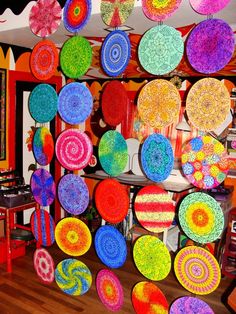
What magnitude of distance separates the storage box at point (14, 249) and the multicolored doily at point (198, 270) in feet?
6.96

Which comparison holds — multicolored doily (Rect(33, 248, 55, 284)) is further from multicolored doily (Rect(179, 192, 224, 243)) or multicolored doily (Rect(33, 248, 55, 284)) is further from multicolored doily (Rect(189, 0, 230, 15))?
multicolored doily (Rect(189, 0, 230, 15))

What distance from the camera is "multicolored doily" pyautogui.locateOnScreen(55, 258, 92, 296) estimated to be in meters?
2.51

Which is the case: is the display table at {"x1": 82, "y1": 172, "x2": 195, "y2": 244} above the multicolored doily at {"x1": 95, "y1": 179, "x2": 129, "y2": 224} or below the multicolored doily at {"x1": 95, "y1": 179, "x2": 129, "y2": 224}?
below

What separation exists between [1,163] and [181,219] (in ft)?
8.13

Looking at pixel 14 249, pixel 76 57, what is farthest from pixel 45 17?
pixel 14 249

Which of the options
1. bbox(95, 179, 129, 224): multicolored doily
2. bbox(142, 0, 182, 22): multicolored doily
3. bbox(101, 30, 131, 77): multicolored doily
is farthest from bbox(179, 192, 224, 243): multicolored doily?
bbox(142, 0, 182, 22): multicolored doily

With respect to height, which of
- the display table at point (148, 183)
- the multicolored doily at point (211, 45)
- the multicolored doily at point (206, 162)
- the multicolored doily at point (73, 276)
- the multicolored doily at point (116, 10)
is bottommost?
the multicolored doily at point (73, 276)

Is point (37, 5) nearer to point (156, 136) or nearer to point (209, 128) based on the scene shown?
point (156, 136)

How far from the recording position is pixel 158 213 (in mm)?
2031

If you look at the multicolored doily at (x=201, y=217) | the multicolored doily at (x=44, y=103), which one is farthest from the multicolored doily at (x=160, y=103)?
the multicolored doily at (x=44, y=103)

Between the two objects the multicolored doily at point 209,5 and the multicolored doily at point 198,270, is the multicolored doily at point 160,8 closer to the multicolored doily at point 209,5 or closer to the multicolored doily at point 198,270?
the multicolored doily at point 209,5

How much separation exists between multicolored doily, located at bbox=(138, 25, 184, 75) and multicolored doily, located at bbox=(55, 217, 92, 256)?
117 cm

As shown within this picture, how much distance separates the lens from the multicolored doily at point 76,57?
7.23 feet

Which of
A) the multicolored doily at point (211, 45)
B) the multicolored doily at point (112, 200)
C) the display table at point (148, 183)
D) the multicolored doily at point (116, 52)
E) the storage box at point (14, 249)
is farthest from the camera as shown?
the display table at point (148, 183)
